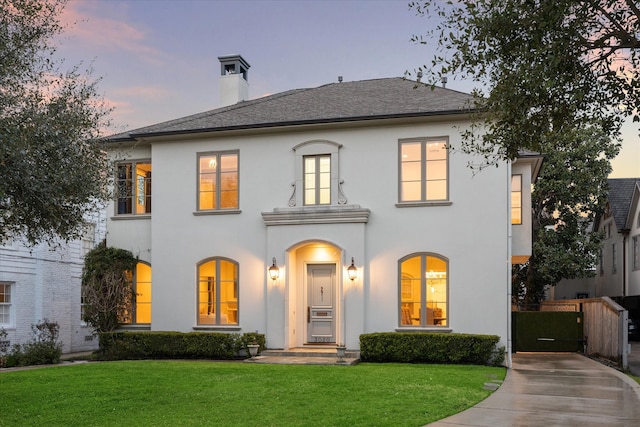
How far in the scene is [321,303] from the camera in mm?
18516

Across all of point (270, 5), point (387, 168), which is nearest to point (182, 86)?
point (270, 5)

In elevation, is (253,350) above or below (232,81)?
below

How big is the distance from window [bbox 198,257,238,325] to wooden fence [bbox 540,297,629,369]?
33.4ft

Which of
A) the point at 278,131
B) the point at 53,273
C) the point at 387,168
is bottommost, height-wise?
the point at 53,273

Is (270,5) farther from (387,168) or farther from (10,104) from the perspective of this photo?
(10,104)

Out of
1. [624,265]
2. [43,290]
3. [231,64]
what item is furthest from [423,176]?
[624,265]

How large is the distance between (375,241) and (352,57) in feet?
16.6

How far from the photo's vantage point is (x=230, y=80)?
23.9 m

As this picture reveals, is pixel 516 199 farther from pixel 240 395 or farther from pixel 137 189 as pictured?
pixel 137 189

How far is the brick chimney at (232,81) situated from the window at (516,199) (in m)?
10.7

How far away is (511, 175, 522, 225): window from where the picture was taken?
704 inches

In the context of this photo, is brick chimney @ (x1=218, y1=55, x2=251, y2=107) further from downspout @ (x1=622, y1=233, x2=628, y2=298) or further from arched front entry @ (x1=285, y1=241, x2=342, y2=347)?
downspout @ (x1=622, y1=233, x2=628, y2=298)

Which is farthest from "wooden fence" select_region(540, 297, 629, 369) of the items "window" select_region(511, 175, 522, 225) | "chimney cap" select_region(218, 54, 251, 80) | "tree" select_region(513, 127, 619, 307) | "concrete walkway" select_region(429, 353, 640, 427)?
"chimney cap" select_region(218, 54, 251, 80)

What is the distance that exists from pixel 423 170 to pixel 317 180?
2.93m
